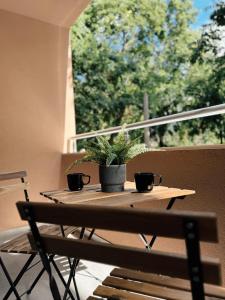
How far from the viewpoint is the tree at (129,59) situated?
31.4 ft

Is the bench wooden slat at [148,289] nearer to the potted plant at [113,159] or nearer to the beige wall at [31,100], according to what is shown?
the potted plant at [113,159]

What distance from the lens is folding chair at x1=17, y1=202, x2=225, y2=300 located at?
807 millimetres

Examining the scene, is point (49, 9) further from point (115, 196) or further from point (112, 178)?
point (115, 196)

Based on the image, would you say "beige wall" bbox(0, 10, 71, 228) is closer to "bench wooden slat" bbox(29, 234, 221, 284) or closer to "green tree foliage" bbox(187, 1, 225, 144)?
"bench wooden slat" bbox(29, 234, 221, 284)

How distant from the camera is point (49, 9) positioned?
3715 millimetres

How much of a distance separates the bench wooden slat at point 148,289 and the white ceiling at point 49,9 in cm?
325

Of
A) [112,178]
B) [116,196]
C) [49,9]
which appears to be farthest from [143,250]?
[49,9]

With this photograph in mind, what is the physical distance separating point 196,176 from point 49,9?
2.76 m

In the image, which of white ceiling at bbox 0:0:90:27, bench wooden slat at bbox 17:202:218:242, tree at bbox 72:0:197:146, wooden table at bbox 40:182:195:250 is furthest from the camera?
tree at bbox 72:0:197:146

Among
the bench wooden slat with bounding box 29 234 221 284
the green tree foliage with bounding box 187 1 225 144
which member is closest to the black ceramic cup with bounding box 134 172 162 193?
the bench wooden slat with bounding box 29 234 221 284

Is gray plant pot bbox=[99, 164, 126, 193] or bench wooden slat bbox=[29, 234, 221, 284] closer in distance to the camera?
bench wooden slat bbox=[29, 234, 221, 284]

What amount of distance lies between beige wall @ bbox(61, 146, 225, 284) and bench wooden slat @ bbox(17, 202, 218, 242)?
3.84 ft

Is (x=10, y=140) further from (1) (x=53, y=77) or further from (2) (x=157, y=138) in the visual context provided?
(2) (x=157, y=138)

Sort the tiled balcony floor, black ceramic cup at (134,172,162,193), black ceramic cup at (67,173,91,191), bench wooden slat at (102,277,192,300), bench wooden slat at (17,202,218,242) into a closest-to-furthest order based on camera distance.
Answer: bench wooden slat at (17,202,218,242) < bench wooden slat at (102,277,192,300) < black ceramic cup at (134,172,162,193) < black ceramic cup at (67,173,91,191) < the tiled balcony floor
